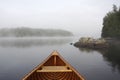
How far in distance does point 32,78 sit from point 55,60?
13.9ft

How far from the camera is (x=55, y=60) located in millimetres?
19047

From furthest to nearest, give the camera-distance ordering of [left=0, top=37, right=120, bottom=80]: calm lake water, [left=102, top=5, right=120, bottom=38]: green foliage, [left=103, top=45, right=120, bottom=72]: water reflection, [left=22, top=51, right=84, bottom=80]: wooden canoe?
[left=102, top=5, right=120, bottom=38]: green foliage < [left=103, top=45, right=120, bottom=72]: water reflection < [left=0, top=37, right=120, bottom=80]: calm lake water < [left=22, top=51, right=84, bottom=80]: wooden canoe

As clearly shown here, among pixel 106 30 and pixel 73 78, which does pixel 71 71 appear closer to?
pixel 73 78

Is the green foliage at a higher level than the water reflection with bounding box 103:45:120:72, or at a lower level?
higher

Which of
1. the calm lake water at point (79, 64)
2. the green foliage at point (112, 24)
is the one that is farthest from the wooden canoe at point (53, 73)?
the green foliage at point (112, 24)

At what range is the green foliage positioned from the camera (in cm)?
13300

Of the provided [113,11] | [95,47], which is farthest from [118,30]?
[95,47]

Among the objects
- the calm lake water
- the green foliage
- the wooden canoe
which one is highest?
the green foliage

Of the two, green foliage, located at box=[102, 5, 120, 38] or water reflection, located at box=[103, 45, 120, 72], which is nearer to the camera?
water reflection, located at box=[103, 45, 120, 72]

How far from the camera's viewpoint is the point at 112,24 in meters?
137

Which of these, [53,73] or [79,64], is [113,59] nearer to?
[79,64]

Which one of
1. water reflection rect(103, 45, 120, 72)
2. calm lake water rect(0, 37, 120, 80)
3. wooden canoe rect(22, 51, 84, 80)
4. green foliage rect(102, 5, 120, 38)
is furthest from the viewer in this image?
green foliage rect(102, 5, 120, 38)

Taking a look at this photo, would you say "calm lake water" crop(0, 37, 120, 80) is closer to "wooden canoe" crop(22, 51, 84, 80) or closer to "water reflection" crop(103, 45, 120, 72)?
"water reflection" crop(103, 45, 120, 72)

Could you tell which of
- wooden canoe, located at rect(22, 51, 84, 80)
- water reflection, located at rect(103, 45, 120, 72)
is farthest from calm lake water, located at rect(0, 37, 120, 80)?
wooden canoe, located at rect(22, 51, 84, 80)
